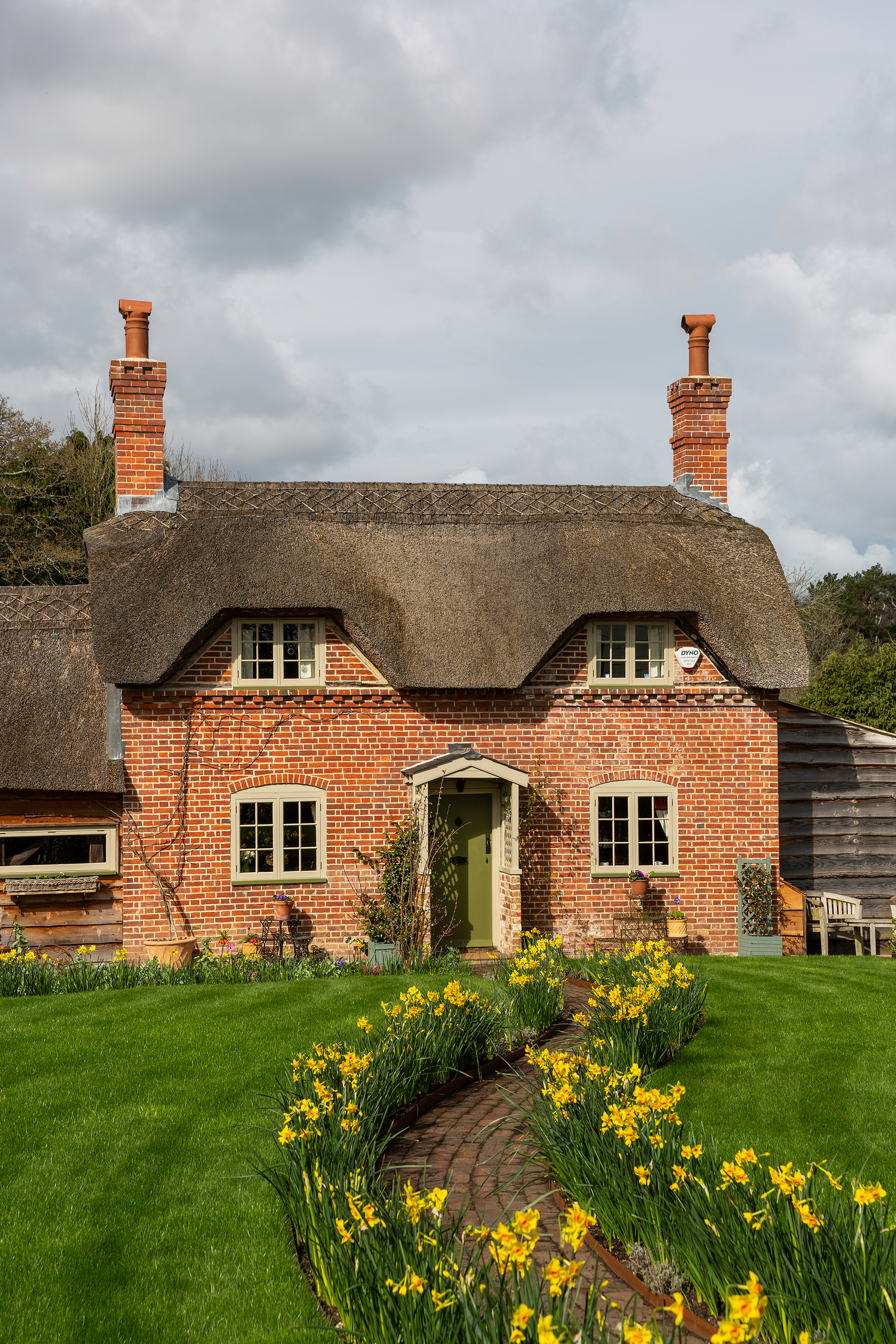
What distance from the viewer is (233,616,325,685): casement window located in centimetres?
1259

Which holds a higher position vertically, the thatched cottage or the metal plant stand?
the thatched cottage

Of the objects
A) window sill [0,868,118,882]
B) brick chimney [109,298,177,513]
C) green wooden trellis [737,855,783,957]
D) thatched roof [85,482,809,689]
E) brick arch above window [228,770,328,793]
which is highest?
brick chimney [109,298,177,513]

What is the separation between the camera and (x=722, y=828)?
13.3 meters

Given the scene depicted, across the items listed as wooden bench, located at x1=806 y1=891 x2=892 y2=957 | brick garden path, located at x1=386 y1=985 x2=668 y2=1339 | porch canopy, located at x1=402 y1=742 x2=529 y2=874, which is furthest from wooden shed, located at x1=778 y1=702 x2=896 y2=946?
brick garden path, located at x1=386 y1=985 x2=668 y2=1339

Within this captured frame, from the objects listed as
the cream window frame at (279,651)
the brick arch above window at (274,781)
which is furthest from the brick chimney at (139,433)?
the brick arch above window at (274,781)

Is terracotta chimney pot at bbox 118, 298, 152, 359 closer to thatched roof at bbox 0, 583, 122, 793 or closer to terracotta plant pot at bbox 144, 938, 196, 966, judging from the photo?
thatched roof at bbox 0, 583, 122, 793

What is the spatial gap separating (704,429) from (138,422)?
28.0ft

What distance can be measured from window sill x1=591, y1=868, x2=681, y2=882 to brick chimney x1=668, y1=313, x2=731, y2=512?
19.2 feet

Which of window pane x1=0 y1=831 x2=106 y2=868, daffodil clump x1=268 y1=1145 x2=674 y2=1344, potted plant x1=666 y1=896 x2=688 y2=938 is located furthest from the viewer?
potted plant x1=666 y1=896 x2=688 y2=938

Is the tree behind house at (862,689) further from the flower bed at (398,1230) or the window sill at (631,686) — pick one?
the flower bed at (398,1230)

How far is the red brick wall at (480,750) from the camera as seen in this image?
12305mm

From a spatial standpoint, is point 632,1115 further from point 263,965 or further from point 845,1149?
point 263,965

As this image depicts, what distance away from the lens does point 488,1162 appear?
5.75m

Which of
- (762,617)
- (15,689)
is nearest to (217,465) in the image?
(15,689)
